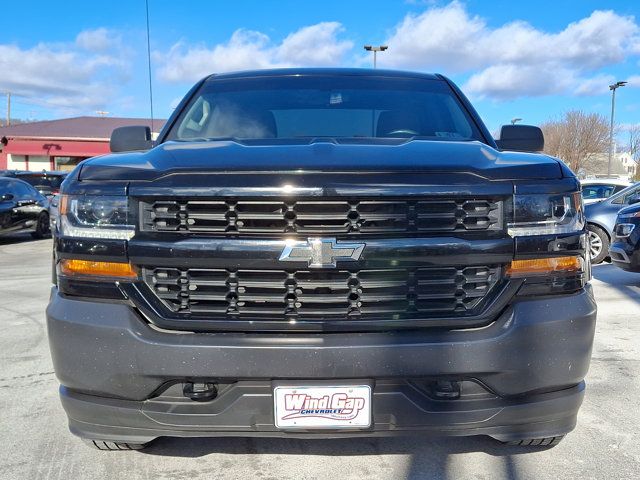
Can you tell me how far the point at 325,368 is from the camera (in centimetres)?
218

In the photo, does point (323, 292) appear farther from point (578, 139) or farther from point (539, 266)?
point (578, 139)

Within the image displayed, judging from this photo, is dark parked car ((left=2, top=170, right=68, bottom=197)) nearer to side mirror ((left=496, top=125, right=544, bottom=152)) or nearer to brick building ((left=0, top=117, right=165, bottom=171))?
side mirror ((left=496, top=125, right=544, bottom=152))

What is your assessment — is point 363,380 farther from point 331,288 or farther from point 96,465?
point 96,465

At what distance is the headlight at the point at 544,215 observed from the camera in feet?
7.50

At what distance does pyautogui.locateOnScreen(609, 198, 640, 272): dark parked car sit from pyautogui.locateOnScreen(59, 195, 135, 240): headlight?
671cm

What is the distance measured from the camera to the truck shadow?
279cm

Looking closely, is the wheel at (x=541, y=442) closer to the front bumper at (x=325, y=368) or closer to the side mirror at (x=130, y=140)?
the front bumper at (x=325, y=368)

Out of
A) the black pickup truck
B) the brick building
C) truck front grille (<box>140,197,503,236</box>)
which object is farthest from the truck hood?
the brick building

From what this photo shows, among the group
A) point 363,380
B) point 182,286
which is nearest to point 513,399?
point 363,380

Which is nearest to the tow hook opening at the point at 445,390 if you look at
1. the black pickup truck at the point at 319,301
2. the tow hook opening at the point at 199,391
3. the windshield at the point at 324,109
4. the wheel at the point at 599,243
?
the black pickup truck at the point at 319,301

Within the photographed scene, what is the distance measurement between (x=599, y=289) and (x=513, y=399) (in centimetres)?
606

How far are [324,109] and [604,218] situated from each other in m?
7.88

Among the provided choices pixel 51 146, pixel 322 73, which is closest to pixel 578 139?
pixel 51 146

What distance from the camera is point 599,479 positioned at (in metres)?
2.65
